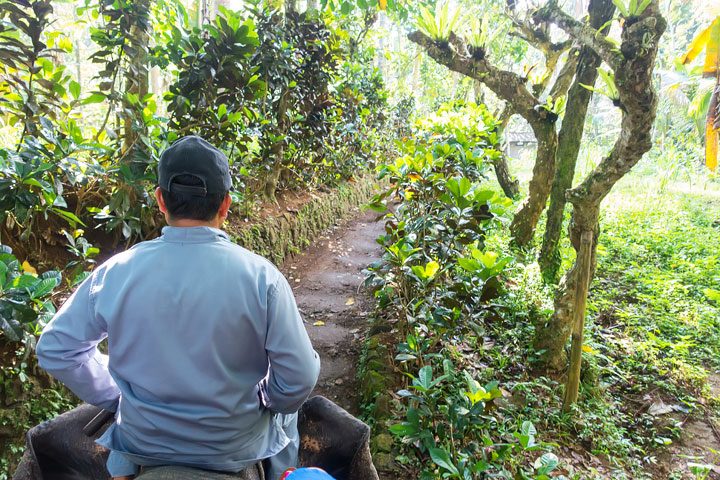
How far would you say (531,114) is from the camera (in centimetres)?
636

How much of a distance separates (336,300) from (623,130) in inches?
131

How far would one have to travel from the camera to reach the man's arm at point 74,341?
1389mm

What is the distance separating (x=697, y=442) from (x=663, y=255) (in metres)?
4.44

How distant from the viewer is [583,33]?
430 centimetres

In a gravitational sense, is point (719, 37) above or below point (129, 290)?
above

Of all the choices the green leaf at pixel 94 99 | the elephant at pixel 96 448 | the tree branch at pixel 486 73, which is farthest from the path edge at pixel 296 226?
the tree branch at pixel 486 73

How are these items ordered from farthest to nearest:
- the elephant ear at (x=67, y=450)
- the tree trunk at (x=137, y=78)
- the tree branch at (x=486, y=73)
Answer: the tree branch at (x=486, y=73) < the tree trunk at (x=137, y=78) < the elephant ear at (x=67, y=450)

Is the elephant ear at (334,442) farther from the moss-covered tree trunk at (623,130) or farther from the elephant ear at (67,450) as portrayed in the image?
the moss-covered tree trunk at (623,130)

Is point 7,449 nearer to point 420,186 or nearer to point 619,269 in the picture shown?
point 420,186

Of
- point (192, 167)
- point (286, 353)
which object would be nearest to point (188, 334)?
point (286, 353)

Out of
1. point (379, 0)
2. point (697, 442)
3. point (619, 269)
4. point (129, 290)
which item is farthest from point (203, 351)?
point (619, 269)

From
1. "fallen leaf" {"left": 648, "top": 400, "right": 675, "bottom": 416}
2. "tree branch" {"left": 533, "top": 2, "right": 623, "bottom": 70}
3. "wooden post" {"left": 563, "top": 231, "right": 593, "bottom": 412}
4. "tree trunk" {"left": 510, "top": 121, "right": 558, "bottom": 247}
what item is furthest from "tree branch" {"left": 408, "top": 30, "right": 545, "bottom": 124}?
"fallen leaf" {"left": 648, "top": 400, "right": 675, "bottom": 416}

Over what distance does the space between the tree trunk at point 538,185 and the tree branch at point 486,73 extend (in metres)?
0.23

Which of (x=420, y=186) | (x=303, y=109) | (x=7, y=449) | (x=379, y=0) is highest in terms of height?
(x=379, y=0)
